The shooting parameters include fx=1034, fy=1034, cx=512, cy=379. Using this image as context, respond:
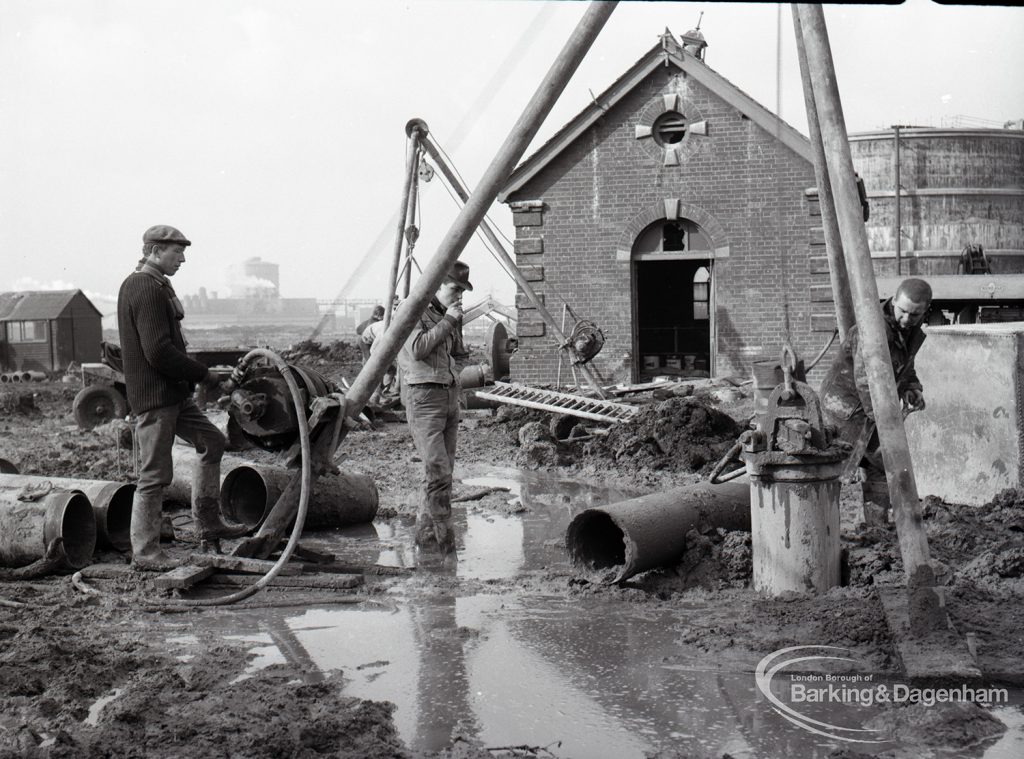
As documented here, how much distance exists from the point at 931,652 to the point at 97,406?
15.2 metres

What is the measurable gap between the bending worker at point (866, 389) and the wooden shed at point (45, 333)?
27433 mm

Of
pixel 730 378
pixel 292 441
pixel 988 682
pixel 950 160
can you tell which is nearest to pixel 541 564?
pixel 292 441

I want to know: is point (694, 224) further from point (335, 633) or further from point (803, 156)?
point (335, 633)

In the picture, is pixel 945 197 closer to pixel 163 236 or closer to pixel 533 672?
pixel 163 236

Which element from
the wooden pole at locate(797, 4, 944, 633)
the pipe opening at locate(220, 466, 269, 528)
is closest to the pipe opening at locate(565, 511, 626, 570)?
the wooden pole at locate(797, 4, 944, 633)

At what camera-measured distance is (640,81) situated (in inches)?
754

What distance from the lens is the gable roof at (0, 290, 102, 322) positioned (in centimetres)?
3000

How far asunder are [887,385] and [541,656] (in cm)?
227

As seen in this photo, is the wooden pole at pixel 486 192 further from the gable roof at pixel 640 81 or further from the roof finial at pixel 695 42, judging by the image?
the roof finial at pixel 695 42

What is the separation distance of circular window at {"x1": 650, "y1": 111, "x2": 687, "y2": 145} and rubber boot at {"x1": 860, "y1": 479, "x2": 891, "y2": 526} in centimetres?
1317

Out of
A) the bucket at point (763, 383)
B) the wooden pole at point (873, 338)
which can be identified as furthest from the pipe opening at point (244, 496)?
the bucket at point (763, 383)

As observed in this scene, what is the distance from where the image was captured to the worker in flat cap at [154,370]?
6.59m

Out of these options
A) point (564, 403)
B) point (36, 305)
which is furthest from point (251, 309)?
point (564, 403)

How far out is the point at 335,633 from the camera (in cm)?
549
